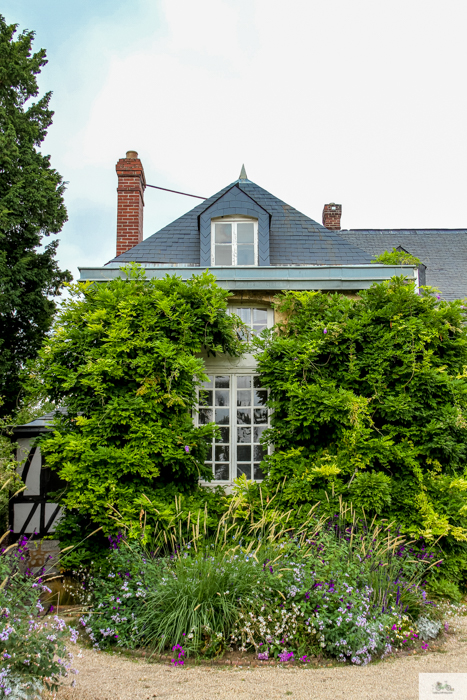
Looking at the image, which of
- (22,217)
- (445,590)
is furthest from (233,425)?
(22,217)

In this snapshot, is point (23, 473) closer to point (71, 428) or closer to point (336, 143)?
point (71, 428)

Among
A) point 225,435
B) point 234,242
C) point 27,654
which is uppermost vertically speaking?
point 234,242

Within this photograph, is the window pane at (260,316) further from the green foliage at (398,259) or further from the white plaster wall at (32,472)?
the white plaster wall at (32,472)

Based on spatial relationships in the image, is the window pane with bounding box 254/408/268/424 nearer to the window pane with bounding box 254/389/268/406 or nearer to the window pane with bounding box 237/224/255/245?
the window pane with bounding box 254/389/268/406

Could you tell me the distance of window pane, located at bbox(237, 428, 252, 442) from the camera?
696cm

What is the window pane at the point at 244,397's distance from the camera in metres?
7.04

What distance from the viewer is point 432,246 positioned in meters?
15.4

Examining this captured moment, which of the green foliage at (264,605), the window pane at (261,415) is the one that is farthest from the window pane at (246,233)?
the green foliage at (264,605)

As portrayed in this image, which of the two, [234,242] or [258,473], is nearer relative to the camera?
[258,473]

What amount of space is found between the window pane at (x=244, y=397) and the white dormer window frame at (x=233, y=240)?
10.4 feet

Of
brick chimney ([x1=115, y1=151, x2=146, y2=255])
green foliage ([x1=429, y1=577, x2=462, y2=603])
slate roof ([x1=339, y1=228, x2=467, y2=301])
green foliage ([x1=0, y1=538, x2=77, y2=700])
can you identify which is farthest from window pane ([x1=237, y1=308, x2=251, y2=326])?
slate roof ([x1=339, y1=228, x2=467, y2=301])

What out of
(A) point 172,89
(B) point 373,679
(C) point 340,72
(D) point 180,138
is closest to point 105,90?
(A) point 172,89

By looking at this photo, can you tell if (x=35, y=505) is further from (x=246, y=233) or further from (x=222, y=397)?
(x=246, y=233)

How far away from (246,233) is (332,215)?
275 inches
